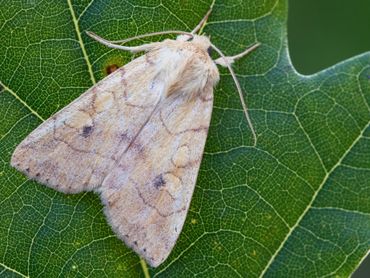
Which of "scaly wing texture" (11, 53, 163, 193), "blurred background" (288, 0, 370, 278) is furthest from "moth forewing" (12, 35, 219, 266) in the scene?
"blurred background" (288, 0, 370, 278)

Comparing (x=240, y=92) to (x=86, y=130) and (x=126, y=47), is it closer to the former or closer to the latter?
(x=126, y=47)

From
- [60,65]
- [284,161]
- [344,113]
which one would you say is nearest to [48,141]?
[60,65]

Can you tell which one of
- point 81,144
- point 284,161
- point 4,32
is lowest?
point 284,161

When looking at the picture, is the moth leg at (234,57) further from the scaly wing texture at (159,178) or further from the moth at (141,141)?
the scaly wing texture at (159,178)

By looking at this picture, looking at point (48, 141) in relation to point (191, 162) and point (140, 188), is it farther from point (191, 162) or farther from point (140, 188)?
point (191, 162)

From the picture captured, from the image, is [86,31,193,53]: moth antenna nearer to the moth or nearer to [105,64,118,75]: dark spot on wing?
the moth

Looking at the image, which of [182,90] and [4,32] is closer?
[4,32]

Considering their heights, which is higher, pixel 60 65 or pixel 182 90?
pixel 60 65
